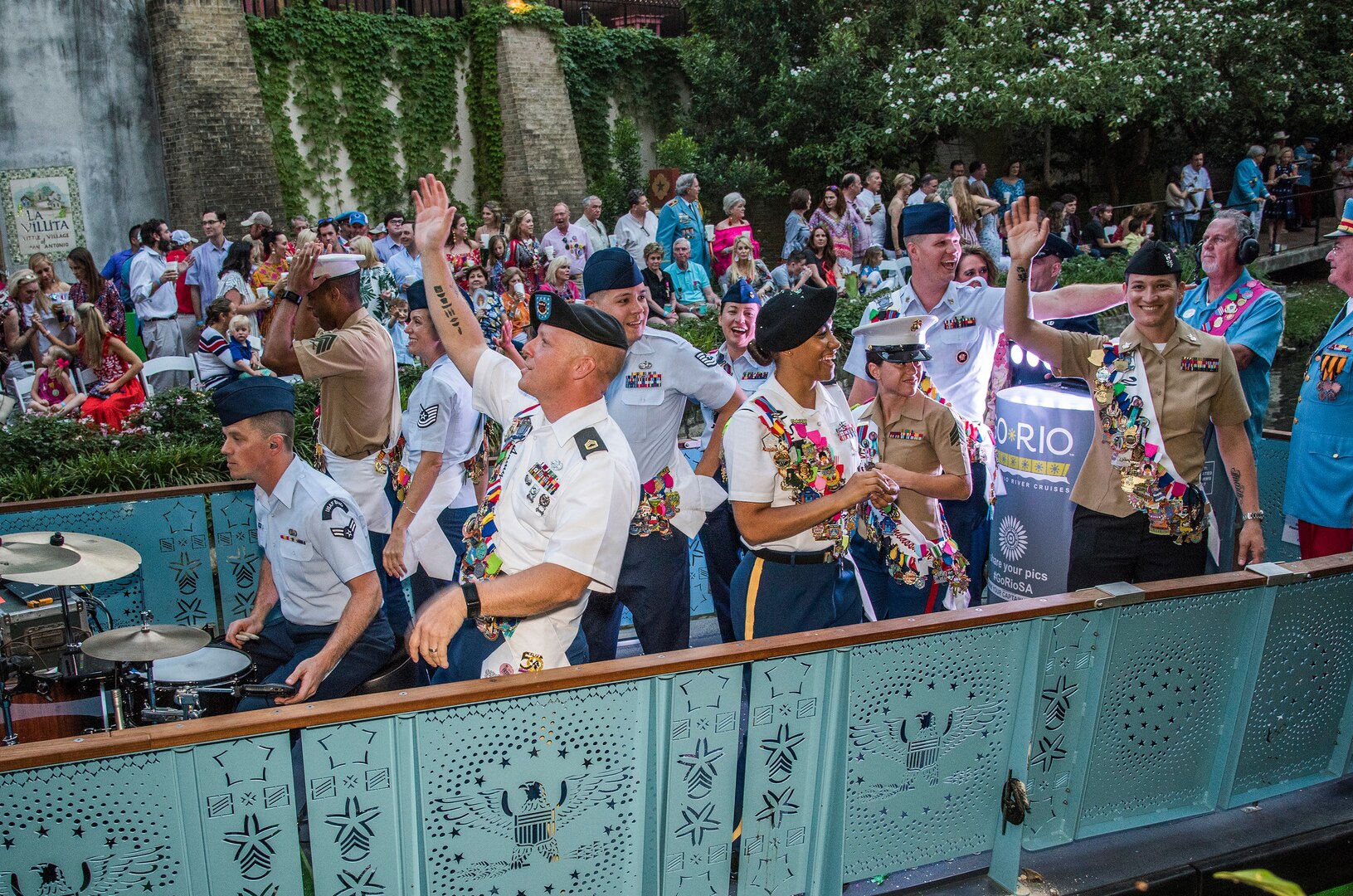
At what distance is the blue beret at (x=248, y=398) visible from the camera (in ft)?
14.6

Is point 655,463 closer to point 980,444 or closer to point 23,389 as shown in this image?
point 980,444

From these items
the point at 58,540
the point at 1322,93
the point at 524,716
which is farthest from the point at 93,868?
the point at 1322,93

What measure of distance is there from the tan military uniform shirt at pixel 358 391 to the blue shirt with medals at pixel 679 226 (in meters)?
9.11

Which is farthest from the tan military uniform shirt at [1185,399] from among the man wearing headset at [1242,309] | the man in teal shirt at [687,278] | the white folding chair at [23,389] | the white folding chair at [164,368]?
the white folding chair at [23,389]

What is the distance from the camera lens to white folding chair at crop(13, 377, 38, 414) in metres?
10.2

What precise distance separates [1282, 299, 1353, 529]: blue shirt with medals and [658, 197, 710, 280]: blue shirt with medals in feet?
31.2

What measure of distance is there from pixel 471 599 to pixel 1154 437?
3093mm

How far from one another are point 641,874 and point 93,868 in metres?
1.55

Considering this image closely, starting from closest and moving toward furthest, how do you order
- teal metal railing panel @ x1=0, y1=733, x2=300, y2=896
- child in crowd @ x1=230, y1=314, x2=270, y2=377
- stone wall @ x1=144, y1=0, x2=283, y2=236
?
teal metal railing panel @ x1=0, y1=733, x2=300, y2=896
child in crowd @ x1=230, y1=314, x2=270, y2=377
stone wall @ x1=144, y1=0, x2=283, y2=236

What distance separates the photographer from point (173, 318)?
1236 cm

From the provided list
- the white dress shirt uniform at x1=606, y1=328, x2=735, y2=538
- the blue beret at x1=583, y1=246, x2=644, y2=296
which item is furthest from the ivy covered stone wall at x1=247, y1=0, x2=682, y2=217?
the white dress shirt uniform at x1=606, y1=328, x2=735, y2=538

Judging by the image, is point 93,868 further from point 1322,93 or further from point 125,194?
point 1322,93

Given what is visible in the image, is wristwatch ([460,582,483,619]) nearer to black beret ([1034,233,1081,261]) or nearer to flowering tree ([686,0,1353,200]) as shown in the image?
black beret ([1034,233,1081,261])

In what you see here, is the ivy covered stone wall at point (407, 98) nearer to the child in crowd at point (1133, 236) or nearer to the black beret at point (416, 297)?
the child in crowd at point (1133, 236)
